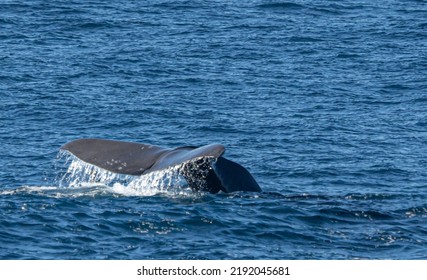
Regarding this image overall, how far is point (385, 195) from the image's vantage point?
18.8m

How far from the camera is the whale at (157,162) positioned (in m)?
15.5

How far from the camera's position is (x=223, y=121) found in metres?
26.6

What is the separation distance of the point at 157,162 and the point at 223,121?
36.6 feet

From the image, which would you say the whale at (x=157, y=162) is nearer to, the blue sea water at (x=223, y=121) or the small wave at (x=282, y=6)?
the blue sea water at (x=223, y=121)

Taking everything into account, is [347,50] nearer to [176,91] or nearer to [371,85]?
[371,85]

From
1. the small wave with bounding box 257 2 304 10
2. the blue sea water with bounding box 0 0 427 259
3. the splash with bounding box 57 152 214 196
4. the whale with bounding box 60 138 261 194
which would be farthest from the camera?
the small wave with bounding box 257 2 304 10

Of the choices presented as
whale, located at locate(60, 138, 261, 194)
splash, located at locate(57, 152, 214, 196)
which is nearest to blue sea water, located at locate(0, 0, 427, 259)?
splash, located at locate(57, 152, 214, 196)

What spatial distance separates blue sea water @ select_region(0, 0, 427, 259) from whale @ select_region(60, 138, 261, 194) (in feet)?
1.43

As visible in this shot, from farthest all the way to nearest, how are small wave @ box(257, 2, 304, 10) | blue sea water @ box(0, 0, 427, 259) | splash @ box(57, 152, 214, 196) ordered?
1. small wave @ box(257, 2, 304, 10)
2. splash @ box(57, 152, 214, 196)
3. blue sea water @ box(0, 0, 427, 259)

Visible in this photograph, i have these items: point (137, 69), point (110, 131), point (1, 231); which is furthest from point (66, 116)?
point (1, 231)

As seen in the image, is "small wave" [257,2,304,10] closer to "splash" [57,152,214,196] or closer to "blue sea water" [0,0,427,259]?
"blue sea water" [0,0,427,259]

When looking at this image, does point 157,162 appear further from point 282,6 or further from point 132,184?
point 282,6

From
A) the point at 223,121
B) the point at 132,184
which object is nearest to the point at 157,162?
the point at 132,184

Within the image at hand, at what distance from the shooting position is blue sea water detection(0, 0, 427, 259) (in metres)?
15.9
